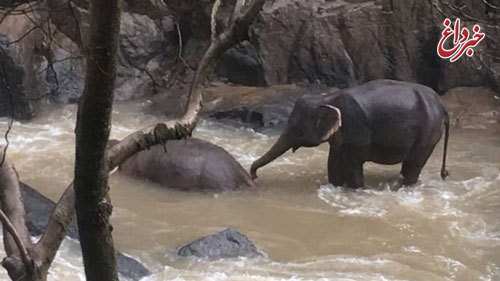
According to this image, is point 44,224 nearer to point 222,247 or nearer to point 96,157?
point 222,247

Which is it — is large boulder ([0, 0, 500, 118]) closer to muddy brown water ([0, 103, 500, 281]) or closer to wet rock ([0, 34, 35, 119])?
wet rock ([0, 34, 35, 119])

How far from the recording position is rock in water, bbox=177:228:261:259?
5316 mm

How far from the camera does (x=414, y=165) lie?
7.04m

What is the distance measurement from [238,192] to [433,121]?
160cm

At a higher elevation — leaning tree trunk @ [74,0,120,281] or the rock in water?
leaning tree trunk @ [74,0,120,281]

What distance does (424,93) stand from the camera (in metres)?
7.03

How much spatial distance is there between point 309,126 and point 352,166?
44cm

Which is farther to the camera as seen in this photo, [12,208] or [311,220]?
[311,220]

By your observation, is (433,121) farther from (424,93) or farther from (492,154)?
(492,154)

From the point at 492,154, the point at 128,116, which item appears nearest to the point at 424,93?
the point at 492,154

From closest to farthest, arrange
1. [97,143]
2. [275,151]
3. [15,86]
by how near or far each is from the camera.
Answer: [97,143], [275,151], [15,86]

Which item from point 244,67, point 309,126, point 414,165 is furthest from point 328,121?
point 244,67

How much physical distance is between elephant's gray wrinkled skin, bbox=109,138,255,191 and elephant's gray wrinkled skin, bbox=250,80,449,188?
0.26 m

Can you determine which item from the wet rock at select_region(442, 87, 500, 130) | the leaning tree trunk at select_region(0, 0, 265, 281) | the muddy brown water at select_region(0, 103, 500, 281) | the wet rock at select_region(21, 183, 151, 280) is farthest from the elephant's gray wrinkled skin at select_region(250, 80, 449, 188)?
the leaning tree trunk at select_region(0, 0, 265, 281)
